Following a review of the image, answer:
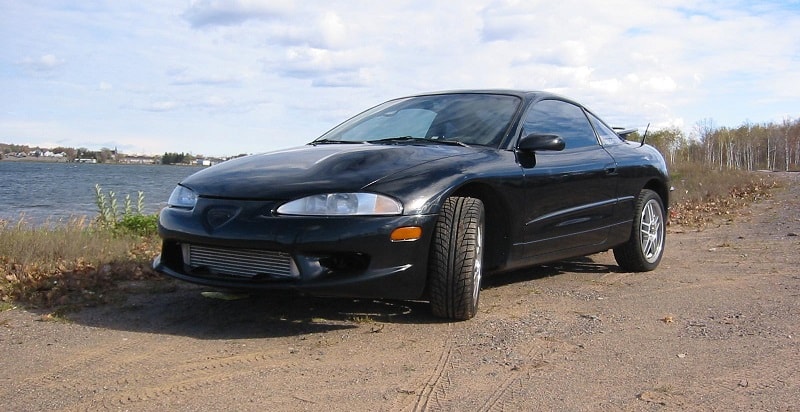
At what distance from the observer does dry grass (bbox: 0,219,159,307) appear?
15.1 feet

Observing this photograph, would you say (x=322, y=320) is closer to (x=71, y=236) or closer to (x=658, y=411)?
(x=658, y=411)

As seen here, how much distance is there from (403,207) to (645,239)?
312 cm

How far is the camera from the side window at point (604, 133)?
228 inches

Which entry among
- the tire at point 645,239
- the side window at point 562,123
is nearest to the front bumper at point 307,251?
the side window at point 562,123

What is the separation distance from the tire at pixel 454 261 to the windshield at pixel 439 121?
761mm

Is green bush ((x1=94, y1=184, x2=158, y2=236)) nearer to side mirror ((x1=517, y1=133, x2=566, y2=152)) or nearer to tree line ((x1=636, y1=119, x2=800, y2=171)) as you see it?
side mirror ((x1=517, y1=133, x2=566, y2=152))

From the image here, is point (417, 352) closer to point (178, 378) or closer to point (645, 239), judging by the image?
point (178, 378)

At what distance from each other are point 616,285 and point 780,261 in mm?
1916

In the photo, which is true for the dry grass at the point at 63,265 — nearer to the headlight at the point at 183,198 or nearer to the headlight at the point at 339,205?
Answer: the headlight at the point at 183,198

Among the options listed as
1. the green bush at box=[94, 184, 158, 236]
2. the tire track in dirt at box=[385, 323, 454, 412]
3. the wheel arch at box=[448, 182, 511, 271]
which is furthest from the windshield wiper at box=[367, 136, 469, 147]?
the green bush at box=[94, 184, 158, 236]

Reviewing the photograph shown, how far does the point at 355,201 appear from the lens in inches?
141

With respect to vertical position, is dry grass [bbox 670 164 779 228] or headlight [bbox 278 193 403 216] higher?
headlight [bbox 278 193 403 216]

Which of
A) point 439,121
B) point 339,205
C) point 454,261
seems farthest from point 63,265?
point 454,261

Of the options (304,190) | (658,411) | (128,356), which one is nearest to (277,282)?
(304,190)
